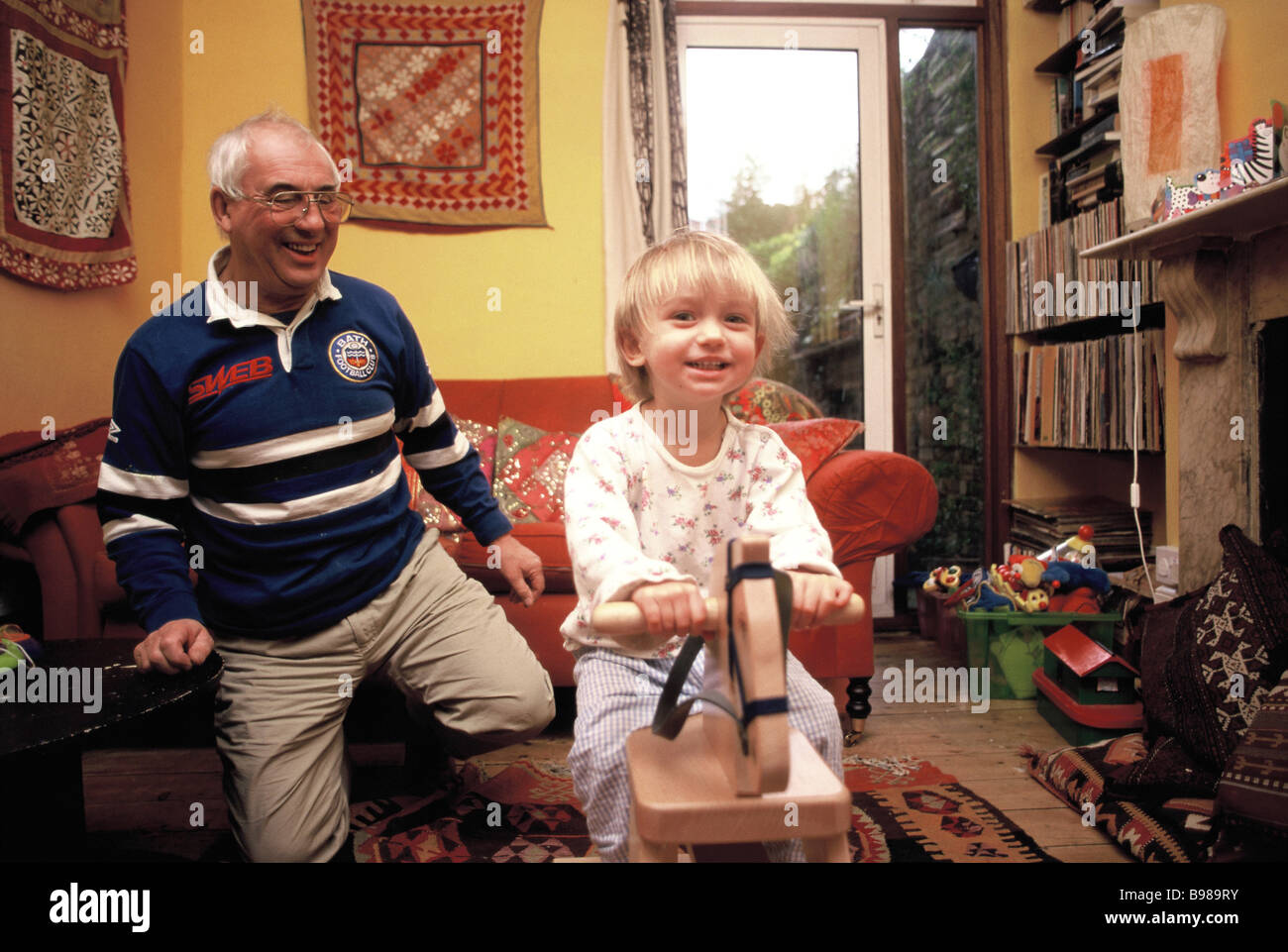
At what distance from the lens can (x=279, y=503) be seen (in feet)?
4.75

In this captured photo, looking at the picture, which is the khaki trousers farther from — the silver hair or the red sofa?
the silver hair

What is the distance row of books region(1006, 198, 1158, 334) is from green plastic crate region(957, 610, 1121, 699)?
1217 mm

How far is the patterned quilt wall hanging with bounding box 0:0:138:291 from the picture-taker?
7.63ft

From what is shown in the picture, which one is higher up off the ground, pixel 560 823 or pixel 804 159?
pixel 804 159

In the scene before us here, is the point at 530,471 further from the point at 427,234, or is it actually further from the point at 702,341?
the point at 702,341

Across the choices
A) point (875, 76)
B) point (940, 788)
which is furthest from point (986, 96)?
point (940, 788)

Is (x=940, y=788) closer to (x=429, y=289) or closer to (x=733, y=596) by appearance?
(x=733, y=596)

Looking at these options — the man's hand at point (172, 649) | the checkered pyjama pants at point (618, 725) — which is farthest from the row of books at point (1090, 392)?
the man's hand at point (172, 649)

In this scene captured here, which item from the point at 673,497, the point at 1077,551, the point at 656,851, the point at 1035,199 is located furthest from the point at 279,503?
the point at 1035,199

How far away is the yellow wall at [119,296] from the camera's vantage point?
242 cm

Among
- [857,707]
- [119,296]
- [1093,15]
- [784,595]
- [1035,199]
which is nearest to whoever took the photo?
[784,595]

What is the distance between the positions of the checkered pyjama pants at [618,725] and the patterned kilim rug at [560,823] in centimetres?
60

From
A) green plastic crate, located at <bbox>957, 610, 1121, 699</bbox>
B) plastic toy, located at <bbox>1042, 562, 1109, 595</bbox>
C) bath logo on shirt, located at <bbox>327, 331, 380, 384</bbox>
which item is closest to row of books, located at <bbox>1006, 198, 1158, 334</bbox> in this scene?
plastic toy, located at <bbox>1042, 562, 1109, 595</bbox>

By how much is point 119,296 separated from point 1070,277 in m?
3.45
